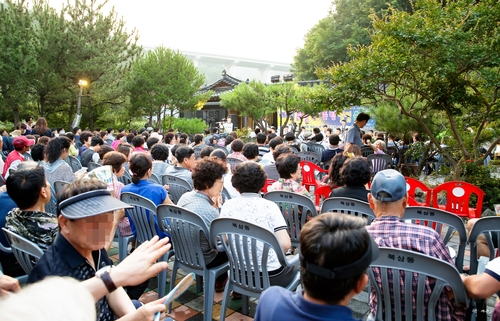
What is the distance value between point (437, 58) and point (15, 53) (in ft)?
47.6

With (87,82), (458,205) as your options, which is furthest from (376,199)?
(87,82)

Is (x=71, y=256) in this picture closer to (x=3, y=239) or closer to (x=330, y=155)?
(x=3, y=239)

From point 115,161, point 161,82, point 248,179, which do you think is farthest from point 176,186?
point 161,82

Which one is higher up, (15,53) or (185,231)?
(15,53)

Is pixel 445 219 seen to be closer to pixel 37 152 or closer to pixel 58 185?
pixel 58 185

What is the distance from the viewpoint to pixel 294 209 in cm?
329

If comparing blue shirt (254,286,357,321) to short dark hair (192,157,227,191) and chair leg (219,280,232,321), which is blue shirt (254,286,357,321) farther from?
short dark hair (192,157,227,191)

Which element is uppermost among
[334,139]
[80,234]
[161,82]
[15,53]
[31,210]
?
[15,53]

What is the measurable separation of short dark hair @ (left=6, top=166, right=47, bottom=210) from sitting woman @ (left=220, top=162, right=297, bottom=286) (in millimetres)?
1329

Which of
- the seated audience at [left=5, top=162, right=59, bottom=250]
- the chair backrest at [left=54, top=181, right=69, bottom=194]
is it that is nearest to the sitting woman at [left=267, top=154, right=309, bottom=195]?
the seated audience at [left=5, top=162, right=59, bottom=250]

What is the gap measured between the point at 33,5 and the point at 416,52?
16.6m

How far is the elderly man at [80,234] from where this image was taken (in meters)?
1.56

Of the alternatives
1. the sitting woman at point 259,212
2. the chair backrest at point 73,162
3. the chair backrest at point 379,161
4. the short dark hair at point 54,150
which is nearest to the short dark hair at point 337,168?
the sitting woman at point 259,212

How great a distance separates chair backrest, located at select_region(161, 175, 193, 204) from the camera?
13.9 ft
